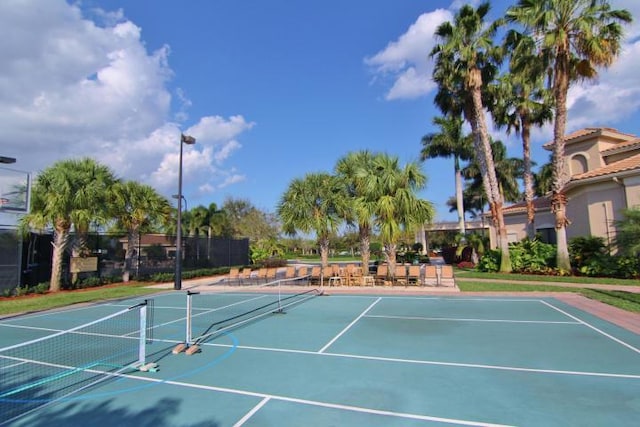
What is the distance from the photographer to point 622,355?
21.8 feet

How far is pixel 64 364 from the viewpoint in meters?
6.84

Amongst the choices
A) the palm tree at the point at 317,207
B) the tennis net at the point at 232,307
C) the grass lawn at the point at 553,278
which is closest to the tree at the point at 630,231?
the grass lawn at the point at 553,278

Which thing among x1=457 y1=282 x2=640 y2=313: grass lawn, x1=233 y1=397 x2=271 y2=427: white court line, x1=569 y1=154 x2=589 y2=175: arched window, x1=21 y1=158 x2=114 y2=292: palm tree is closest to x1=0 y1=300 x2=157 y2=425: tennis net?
x1=233 y1=397 x2=271 y2=427: white court line

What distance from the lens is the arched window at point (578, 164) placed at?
2595cm

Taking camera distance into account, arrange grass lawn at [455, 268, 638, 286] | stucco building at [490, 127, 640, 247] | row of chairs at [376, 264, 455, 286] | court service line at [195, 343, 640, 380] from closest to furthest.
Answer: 1. court service line at [195, 343, 640, 380]
2. grass lawn at [455, 268, 638, 286]
3. row of chairs at [376, 264, 455, 286]
4. stucco building at [490, 127, 640, 247]

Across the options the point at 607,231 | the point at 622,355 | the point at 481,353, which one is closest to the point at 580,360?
the point at 622,355

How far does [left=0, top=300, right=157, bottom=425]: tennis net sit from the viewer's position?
5.21m

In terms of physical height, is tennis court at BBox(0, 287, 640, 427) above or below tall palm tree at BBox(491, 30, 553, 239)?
below

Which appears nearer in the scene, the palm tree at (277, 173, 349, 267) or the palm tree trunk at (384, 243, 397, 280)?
the palm tree trunk at (384, 243, 397, 280)

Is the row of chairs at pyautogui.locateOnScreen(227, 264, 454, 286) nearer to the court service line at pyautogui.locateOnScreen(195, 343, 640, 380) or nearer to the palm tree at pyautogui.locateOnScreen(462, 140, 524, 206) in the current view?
the court service line at pyautogui.locateOnScreen(195, 343, 640, 380)

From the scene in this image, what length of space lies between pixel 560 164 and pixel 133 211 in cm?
2454

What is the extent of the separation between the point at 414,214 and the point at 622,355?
11561 mm

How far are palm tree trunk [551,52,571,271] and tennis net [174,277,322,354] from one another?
42.5ft

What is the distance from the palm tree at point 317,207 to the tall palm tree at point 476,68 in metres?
9.40
